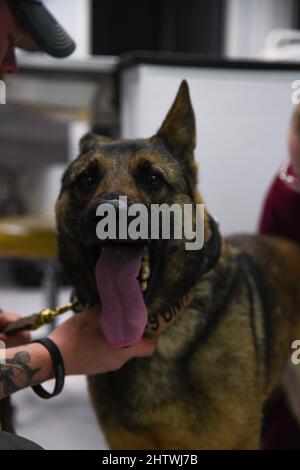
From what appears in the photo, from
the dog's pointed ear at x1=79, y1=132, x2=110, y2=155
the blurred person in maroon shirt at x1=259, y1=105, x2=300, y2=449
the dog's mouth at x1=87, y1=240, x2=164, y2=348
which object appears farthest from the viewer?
the blurred person in maroon shirt at x1=259, y1=105, x2=300, y2=449

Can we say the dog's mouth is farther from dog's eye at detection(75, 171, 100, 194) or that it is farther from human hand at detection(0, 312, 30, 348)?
human hand at detection(0, 312, 30, 348)

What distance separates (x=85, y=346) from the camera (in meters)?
0.76

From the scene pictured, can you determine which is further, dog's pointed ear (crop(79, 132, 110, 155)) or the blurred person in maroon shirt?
the blurred person in maroon shirt

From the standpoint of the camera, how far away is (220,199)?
98 cm

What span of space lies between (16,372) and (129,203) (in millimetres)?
287

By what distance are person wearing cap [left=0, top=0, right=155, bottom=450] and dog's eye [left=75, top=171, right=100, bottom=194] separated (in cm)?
17

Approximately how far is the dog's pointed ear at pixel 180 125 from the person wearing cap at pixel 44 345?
221 mm

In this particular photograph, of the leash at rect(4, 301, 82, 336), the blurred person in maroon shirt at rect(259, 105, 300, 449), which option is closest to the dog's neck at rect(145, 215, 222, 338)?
the leash at rect(4, 301, 82, 336)

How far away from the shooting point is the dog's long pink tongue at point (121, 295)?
2.26 feet

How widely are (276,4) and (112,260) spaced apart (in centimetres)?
102

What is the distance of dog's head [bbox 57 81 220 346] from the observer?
27.1 inches

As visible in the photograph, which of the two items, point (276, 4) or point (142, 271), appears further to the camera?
point (276, 4)
